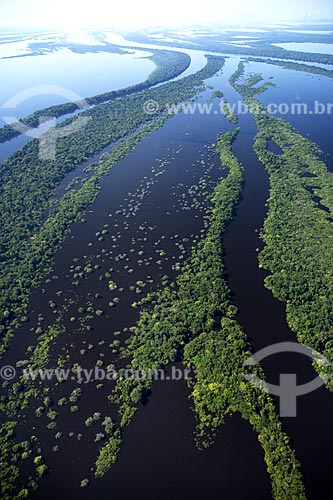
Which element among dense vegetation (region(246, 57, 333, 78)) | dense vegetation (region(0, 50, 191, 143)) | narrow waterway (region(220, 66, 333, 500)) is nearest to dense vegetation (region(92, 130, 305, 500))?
narrow waterway (region(220, 66, 333, 500))

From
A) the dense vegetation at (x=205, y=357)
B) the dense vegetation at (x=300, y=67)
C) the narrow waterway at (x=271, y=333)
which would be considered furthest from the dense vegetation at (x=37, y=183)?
the dense vegetation at (x=300, y=67)

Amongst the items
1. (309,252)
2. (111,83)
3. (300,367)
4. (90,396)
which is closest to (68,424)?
(90,396)

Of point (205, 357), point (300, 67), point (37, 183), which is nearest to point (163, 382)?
point (205, 357)

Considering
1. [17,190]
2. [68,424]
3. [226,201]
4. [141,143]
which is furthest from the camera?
[141,143]

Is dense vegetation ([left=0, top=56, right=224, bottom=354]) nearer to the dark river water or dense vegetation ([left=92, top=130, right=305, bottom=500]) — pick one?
the dark river water

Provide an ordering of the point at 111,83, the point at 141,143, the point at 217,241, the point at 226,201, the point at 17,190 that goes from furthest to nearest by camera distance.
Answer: the point at 111,83 < the point at 141,143 < the point at 17,190 < the point at 226,201 < the point at 217,241

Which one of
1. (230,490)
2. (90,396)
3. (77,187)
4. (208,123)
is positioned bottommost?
(230,490)

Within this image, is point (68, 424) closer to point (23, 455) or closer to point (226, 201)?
point (23, 455)
